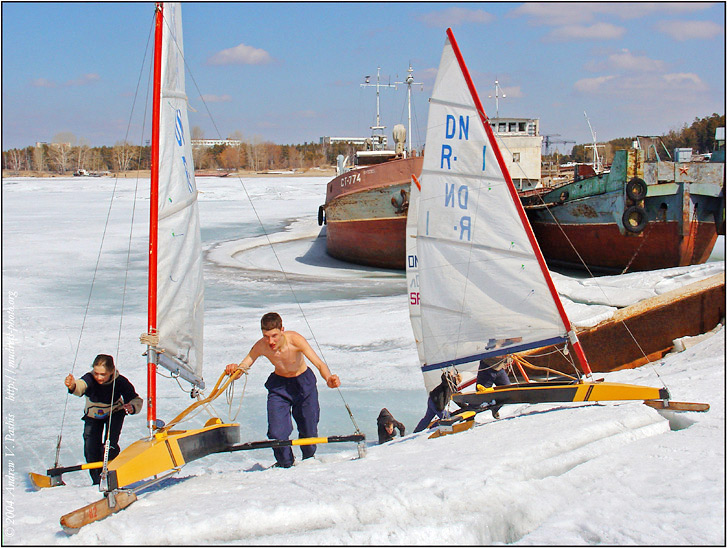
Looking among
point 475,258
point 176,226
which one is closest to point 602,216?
point 475,258

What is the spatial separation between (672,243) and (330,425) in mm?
12739

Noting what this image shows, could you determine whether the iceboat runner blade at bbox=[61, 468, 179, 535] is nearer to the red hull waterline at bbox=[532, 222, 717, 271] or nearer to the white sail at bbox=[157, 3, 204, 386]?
the white sail at bbox=[157, 3, 204, 386]

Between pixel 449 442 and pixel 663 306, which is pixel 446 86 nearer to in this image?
pixel 449 442

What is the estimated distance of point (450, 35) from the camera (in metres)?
5.87

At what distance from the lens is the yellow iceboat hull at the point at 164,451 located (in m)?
3.89

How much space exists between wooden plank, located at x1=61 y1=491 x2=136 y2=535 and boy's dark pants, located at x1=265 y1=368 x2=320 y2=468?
1.38 meters

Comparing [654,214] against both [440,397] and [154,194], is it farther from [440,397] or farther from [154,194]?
[154,194]

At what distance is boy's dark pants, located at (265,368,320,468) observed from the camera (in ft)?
16.5

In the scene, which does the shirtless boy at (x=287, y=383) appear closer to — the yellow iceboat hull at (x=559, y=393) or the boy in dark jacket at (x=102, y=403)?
the boy in dark jacket at (x=102, y=403)

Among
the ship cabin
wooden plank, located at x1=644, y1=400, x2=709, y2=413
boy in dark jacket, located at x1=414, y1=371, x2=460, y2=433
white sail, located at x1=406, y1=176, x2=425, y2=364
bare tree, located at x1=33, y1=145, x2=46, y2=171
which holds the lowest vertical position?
boy in dark jacket, located at x1=414, y1=371, x2=460, y2=433

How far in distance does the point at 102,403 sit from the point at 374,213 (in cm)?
1448

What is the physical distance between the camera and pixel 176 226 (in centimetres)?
494

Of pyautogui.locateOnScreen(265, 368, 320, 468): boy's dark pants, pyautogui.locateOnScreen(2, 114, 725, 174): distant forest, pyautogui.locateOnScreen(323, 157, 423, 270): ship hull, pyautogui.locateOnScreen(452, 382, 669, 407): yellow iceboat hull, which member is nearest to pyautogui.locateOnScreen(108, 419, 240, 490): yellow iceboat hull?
pyautogui.locateOnScreen(265, 368, 320, 468): boy's dark pants

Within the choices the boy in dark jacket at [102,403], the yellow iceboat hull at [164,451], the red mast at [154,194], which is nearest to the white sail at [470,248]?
the yellow iceboat hull at [164,451]
